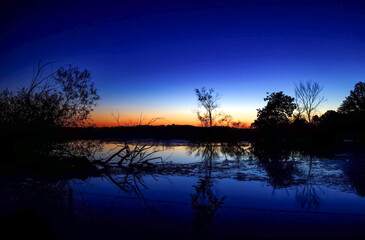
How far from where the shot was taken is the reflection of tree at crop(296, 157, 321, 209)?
398 cm

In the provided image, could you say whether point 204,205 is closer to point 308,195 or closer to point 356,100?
point 308,195

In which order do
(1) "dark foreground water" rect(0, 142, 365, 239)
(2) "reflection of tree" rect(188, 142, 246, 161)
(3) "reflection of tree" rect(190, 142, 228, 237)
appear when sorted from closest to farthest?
(1) "dark foreground water" rect(0, 142, 365, 239)
(3) "reflection of tree" rect(190, 142, 228, 237)
(2) "reflection of tree" rect(188, 142, 246, 161)

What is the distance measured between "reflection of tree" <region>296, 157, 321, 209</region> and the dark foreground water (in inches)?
0.8

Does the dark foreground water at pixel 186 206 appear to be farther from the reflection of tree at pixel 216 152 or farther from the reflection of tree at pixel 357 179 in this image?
the reflection of tree at pixel 216 152

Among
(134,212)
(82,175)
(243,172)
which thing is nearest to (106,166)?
(82,175)

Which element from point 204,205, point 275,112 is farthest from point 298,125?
point 204,205

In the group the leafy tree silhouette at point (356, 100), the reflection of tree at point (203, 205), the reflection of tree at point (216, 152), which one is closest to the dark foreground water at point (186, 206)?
the reflection of tree at point (203, 205)

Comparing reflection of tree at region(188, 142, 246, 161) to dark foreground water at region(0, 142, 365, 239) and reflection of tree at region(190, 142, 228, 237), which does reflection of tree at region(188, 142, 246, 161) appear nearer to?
dark foreground water at region(0, 142, 365, 239)

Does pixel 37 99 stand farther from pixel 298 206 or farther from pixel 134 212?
pixel 298 206

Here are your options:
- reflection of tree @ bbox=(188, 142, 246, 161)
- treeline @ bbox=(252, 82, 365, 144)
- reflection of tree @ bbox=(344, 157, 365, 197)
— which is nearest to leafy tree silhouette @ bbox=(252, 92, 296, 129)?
treeline @ bbox=(252, 82, 365, 144)

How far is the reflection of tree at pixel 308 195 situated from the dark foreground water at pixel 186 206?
19 mm

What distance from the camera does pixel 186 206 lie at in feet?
12.4

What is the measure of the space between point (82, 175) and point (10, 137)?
3629 mm

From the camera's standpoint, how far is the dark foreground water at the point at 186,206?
2.83 meters
